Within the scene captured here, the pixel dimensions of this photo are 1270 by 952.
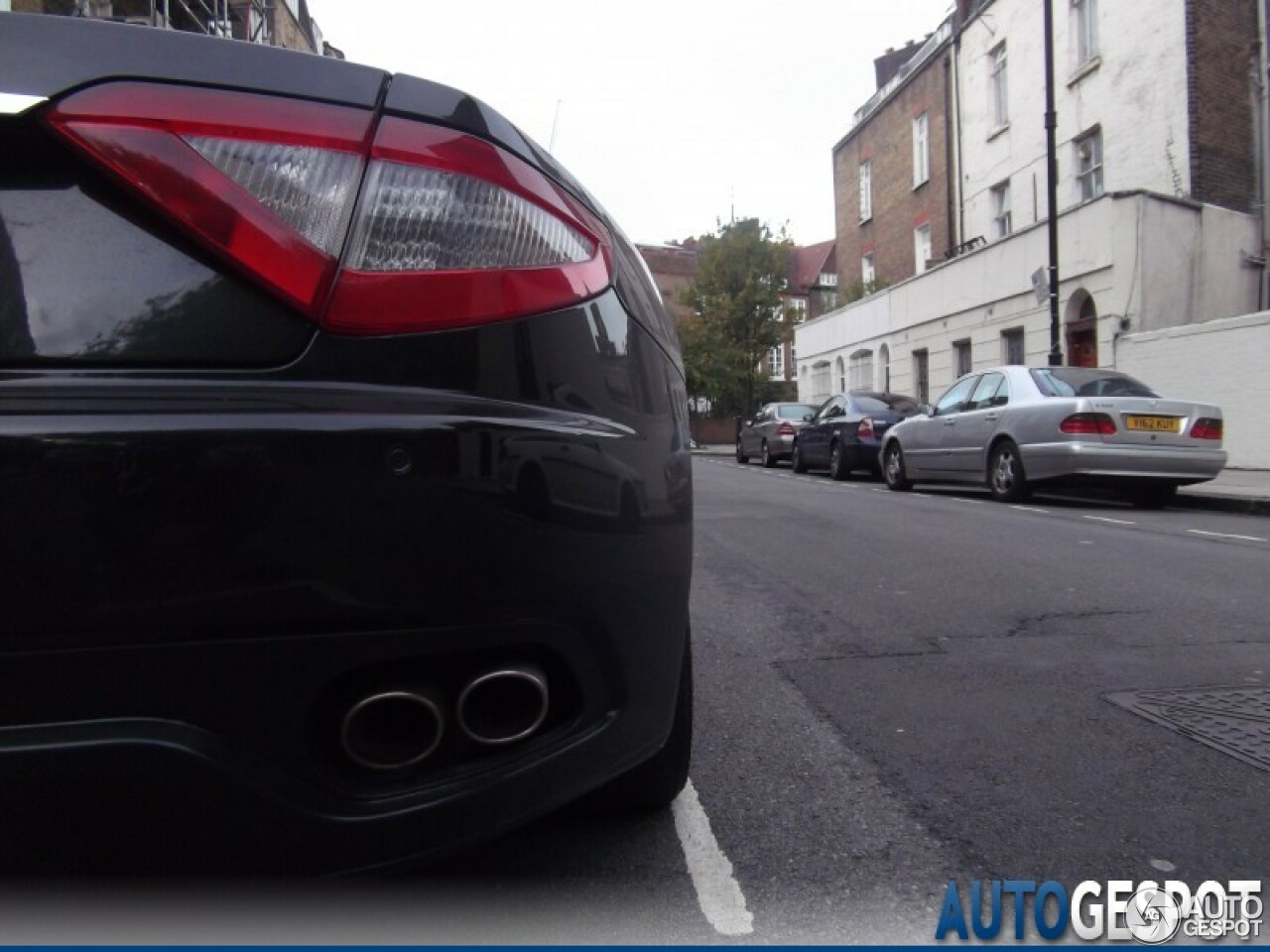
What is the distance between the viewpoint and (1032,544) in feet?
22.2

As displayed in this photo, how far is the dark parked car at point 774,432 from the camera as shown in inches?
740

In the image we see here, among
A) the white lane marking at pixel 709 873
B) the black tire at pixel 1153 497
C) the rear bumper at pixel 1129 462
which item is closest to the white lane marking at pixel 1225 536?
the rear bumper at pixel 1129 462

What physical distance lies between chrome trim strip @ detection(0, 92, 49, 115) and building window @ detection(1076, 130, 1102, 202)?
1959 centimetres

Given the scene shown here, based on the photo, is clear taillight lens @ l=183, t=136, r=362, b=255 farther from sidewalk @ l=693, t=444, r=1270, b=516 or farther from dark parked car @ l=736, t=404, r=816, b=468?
dark parked car @ l=736, t=404, r=816, b=468

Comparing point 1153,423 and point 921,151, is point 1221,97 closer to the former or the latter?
point 1153,423

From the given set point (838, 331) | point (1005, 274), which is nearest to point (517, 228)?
point (1005, 274)

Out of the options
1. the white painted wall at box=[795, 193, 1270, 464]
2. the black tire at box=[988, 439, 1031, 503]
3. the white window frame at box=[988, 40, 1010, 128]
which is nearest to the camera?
the black tire at box=[988, 439, 1031, 503]

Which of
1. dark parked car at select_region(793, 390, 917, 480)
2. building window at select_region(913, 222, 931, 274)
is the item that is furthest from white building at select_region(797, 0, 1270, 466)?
dark parked car at select_region(793, 390, 917, 480)

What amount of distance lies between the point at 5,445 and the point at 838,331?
94.2 feet

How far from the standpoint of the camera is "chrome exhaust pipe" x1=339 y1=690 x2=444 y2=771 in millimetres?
1344

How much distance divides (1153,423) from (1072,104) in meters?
11.9

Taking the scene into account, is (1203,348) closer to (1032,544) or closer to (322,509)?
(1032,544)

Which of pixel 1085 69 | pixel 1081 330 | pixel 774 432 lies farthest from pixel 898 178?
pixel 774 432

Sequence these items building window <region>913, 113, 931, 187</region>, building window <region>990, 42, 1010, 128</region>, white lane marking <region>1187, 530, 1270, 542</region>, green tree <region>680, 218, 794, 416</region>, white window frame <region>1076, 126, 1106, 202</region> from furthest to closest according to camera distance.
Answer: green tree <region>680, 218, 794, 416</region> → building window <region>913, 113, 931, 187</region> → building window <region>990, 42, 1010, 128</region> → white window frame <region>1076, 126, 1106, 202</region> → white lane marking <region>1187, 530, 1270, 542</region>
